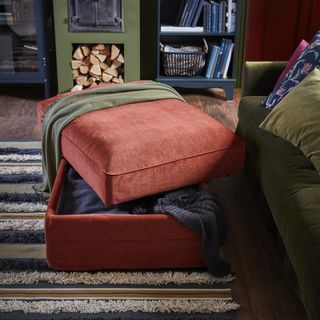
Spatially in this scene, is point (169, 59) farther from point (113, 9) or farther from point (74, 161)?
point (74, 161)

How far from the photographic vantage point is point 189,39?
4.27 metres

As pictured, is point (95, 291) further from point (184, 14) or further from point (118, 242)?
point (184, 14)

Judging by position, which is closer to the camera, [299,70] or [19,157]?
[299,70]

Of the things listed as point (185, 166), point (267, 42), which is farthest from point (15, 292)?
point (267, 42)

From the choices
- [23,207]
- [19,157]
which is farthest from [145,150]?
[19,157]

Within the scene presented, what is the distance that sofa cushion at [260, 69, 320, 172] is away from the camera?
2020 mm

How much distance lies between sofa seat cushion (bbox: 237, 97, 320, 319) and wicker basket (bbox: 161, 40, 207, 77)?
153 centimetres

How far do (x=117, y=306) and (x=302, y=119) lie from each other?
3.16ft

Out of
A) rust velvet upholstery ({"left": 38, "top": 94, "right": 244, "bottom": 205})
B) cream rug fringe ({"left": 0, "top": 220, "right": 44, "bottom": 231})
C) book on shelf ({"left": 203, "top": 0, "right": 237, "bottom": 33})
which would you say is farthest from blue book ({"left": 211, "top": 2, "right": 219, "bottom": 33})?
cream rug fringe ({"left": 0, "top": 220, "right": 44, "bottom": 231})

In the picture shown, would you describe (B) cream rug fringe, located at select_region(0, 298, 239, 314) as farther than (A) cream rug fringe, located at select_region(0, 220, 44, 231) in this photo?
No

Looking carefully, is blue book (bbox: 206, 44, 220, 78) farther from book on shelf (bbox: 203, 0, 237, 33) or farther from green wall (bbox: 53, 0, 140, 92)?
green wall (bbox: 53, 0, 140, 92)

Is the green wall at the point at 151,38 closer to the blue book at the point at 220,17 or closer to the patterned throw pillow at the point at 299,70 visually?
the blue book at the point at 220,17

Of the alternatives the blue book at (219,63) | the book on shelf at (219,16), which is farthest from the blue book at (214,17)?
the blue book at (219,63)

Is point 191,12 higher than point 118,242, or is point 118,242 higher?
point 191,12
